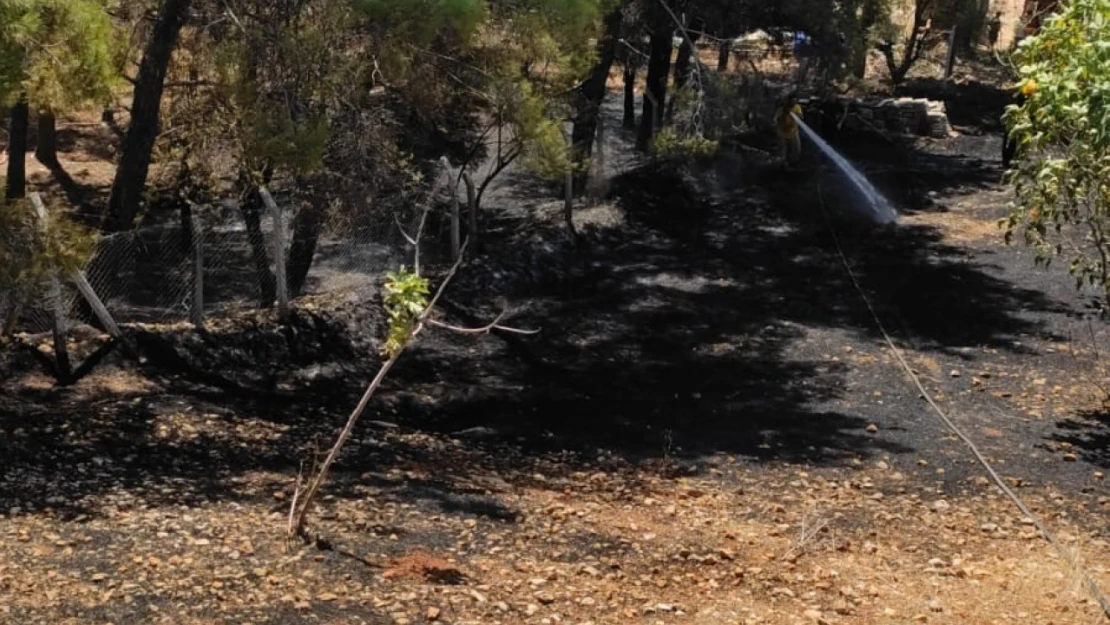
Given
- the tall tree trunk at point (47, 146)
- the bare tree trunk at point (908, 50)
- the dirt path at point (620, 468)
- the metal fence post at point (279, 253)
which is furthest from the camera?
the bare tree trunk at point (908, 50)

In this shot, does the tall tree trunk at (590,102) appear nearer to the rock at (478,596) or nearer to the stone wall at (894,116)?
the stone wall at (894,116)

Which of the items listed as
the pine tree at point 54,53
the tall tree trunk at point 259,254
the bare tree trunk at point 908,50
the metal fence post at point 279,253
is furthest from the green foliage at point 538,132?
the bare tree trunk at point 908,50

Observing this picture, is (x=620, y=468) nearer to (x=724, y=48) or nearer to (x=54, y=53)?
(x=54, y=53)

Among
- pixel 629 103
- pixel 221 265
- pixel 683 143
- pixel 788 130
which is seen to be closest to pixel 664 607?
pixel 221 265

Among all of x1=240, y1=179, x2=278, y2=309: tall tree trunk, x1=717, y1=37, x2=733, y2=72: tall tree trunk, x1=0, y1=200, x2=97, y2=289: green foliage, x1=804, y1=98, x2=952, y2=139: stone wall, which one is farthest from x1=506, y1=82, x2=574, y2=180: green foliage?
x1=804, y1=98, x2=952, y2=139: stone wall

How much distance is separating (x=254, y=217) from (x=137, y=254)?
2.04 m

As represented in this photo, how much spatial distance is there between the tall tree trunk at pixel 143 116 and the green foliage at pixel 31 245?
9.22 ft

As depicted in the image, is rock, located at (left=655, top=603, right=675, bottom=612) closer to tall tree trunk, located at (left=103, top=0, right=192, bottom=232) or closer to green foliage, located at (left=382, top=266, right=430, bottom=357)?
green foliage, located at (left=382, top=266, right=430, bottom=357)

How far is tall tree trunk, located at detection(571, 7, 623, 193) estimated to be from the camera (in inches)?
651

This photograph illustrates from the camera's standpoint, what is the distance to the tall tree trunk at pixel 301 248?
12305 mm

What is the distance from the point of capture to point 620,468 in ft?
29.7

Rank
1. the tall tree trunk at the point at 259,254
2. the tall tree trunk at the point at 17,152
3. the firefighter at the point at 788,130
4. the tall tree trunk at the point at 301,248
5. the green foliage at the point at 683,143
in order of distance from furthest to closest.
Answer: the firefighter at the point at 788,130 < the tall tree trunk at the point at 17,152 < the green foliage at the point at 683,143 < the tall tree trunk at the point at 301,248 < the tall tree trunk at the point at 259,254

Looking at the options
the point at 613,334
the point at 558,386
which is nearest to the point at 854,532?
the point at 558,386

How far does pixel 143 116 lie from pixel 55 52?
6.24 ft
